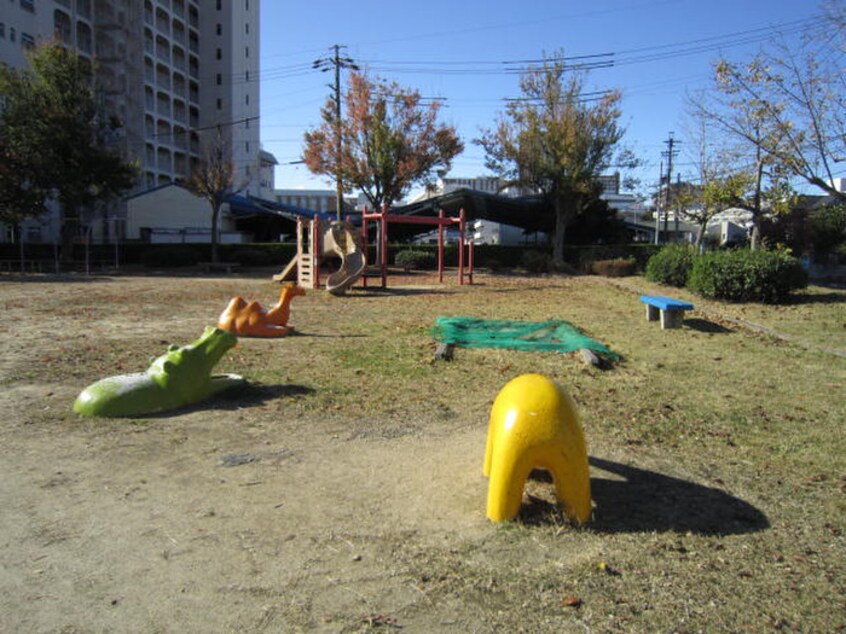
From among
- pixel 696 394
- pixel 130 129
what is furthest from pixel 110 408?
pixel 130 129

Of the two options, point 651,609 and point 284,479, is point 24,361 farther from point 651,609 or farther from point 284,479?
point 651,609

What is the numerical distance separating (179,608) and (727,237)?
157 feet

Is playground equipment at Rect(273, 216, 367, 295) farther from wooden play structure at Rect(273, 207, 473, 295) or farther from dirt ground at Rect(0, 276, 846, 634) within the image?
dirt ground at Rect(0, 276, 846, 634)

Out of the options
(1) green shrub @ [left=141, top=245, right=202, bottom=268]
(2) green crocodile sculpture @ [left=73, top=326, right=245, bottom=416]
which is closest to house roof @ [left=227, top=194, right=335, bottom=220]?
(1) green shrub @ [left=141, top=245, right=202, bottom=268]

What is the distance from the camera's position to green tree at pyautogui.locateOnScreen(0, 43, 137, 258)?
25.2 m

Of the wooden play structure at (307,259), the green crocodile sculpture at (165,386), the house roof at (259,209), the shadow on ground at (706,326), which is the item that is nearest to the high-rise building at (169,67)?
the house roof at (259,209)

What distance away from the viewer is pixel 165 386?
5395mm

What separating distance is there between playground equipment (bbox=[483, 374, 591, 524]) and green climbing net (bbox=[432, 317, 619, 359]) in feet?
15.6

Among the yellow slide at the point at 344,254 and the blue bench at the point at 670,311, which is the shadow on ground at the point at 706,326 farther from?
the yellow slide at the point at 344,254

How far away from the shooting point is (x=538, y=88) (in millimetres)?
28984

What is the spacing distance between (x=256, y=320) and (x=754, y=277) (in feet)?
31.8

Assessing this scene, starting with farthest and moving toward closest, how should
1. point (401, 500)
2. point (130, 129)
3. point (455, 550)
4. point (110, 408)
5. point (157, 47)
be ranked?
point (157, 47), point (130, 129), point (110, 408), point (401, 500), point (455, 550)

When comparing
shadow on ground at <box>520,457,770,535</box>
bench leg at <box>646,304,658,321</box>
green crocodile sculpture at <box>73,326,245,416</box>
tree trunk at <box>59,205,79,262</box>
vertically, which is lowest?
shadow on ground at <box>520,457,770,535</box>

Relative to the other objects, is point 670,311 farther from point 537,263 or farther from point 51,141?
point 51,141
